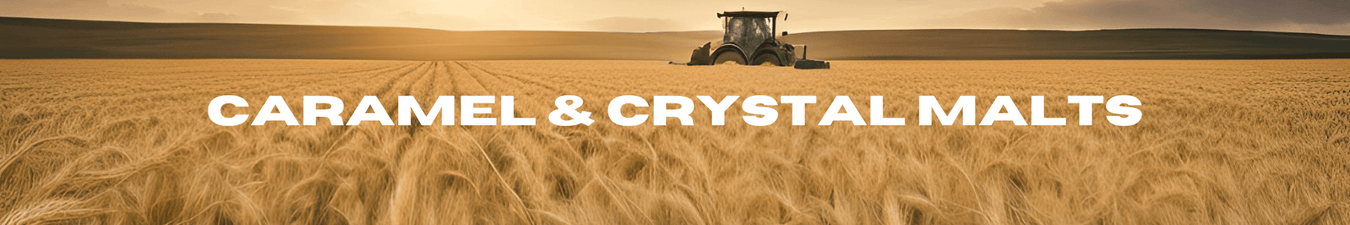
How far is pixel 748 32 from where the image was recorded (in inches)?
776

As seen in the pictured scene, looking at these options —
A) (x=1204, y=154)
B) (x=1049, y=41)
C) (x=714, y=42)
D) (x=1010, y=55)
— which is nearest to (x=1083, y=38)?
(x=1049, y=41)

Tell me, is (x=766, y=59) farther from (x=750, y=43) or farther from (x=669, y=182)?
(x=669, y=182)

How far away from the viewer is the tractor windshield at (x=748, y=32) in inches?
775

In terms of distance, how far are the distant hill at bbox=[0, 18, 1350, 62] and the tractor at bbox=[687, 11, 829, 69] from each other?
119 feet

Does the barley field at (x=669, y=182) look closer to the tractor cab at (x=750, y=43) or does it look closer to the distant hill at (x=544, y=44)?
the tractor cab at (x=750, y=43)

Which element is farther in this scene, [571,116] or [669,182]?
[571,116]

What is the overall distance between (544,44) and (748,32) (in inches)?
2229

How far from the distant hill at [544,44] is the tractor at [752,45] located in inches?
1426

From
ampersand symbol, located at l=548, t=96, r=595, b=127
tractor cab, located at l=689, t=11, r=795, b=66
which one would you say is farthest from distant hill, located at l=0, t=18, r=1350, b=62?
ampersand symbol, located at l=548, t=96, r=595, b=127

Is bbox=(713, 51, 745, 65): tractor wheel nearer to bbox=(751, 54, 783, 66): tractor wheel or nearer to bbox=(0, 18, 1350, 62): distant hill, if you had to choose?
bbox=(751, 54, 783, 66): tractor wheel

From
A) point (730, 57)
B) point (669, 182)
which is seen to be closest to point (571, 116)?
point (669, 182)

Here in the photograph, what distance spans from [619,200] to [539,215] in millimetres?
173

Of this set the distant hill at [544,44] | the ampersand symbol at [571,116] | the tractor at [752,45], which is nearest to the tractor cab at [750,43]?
the tractor at [752,45]

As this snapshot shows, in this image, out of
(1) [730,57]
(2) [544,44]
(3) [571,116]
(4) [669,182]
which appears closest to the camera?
(4) [669,182]
